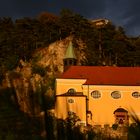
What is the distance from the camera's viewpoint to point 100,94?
4753 centimetres

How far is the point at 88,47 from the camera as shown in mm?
72375

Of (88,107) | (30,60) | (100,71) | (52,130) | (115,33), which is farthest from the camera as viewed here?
(115,33)

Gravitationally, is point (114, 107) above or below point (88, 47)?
below

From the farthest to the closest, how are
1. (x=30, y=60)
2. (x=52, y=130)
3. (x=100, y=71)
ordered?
(x=30, y=60) → (x=100, y=71) → (x=52, y=130)

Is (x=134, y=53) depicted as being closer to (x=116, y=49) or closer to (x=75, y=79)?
(x=116, y=49)

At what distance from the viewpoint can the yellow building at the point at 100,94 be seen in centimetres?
4541

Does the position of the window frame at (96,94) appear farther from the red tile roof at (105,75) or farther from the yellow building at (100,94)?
the red tile roof at (105,75)

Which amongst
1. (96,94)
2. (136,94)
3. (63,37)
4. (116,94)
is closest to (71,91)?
(96,94)

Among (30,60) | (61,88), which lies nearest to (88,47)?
(30,60)

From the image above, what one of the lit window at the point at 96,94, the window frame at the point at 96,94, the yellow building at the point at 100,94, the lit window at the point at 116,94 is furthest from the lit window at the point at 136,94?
the lit window at the point at 96,94

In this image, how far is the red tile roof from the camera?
4847 centimetres

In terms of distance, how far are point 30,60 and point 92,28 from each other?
17627 mm

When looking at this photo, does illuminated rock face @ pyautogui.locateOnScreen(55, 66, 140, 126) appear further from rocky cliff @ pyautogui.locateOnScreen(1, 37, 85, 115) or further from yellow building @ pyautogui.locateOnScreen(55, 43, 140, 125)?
rocky cliff @ pyautogui.locateOnScreen(1, 37, 85, 115)

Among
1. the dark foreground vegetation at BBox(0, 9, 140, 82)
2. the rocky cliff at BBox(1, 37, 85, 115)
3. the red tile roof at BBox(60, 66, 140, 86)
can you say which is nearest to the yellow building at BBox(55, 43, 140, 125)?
the red tile roof at BBox(60, 66, 140, 86)
